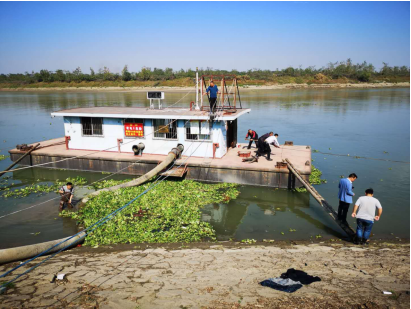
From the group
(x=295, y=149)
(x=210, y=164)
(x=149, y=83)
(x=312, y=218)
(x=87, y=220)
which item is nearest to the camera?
(x=87, y=220)

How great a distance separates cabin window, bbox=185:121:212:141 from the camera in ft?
53.5

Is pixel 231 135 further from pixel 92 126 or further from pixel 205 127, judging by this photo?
pixel 92 126

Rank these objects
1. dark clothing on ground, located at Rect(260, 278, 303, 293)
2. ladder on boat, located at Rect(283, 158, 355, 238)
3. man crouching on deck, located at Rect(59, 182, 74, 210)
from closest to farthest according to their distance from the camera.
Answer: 1. dark clothing on ground, located at Rect(260, 278, 303, 293)
2. ladder on boat, located at Rect(283, 158, 355, 238)
3. man crouching on deck, located at Rect(59, 182, 74, 210)

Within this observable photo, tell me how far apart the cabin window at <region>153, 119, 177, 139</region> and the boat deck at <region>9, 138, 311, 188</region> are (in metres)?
1.32

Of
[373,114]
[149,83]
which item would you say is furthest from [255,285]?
[149,83]

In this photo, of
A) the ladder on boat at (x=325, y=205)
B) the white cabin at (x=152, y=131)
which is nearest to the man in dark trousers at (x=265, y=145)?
the ladder on boat at (x=325, y=205)

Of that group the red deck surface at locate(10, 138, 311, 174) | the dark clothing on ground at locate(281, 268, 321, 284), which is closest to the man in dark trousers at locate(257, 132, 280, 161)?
the red deck surface at locate(10, 138, 311, 174)

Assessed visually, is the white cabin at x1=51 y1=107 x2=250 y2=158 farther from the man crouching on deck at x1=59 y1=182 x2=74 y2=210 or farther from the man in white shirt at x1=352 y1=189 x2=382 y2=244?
the man in white shirt at x1=352 y1=189 x2=382 y2=244

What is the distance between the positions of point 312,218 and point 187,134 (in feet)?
26.2

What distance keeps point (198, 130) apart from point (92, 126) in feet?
22.5

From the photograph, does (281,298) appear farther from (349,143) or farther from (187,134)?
(349,143)

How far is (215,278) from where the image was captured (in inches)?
287

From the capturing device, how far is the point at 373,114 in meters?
42.0

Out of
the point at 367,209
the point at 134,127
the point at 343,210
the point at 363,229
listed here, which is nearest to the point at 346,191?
the point at 343,210
